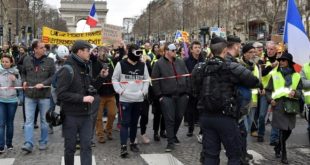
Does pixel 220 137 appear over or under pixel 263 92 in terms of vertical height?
under

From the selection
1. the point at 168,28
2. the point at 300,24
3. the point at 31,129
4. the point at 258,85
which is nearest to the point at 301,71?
the point at 300,24

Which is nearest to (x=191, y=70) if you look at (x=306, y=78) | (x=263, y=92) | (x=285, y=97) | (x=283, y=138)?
(x=263, y=92)

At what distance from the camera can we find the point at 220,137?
5.82 metres

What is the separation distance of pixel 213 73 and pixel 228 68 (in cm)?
19

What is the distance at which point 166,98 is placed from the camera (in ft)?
29.5

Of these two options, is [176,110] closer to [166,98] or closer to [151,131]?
[166,98]

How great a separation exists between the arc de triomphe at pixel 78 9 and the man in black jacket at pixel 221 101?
9565cm

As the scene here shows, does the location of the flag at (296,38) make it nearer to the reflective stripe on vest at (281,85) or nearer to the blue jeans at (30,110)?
the reflective stripe on vest at (281,85)

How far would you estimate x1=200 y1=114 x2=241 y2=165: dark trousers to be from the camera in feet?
18.8

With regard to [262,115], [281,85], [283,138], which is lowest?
[283,138]

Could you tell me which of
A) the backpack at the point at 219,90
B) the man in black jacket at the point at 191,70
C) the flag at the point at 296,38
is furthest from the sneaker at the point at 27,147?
the flag at the point at 296,38

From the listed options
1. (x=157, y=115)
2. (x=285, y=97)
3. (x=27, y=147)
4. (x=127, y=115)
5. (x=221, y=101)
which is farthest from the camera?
(x=157, y=115)

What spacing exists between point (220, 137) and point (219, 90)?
1.91 feet

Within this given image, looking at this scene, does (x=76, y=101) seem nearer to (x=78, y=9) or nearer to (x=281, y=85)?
(x=281, y=85)
